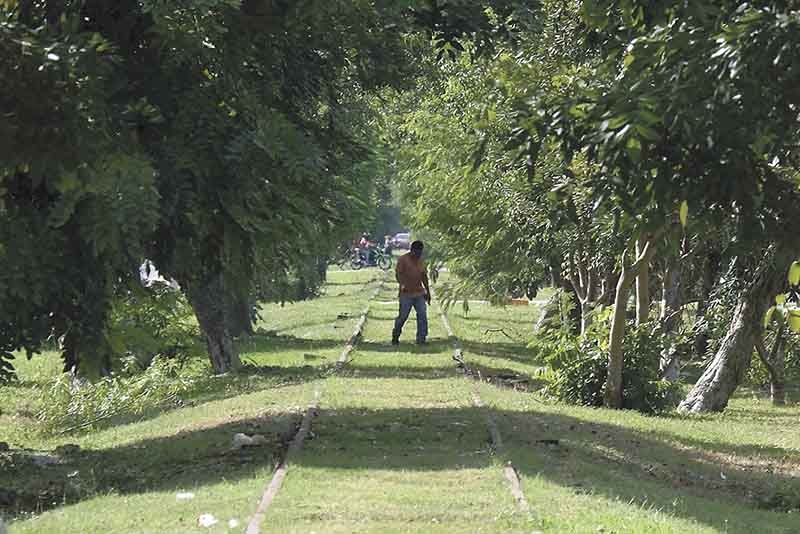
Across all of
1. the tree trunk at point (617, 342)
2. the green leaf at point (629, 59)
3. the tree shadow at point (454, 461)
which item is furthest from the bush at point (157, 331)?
the green leaf at point (629, 59)

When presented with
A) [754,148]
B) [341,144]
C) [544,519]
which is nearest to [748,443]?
[341,144]

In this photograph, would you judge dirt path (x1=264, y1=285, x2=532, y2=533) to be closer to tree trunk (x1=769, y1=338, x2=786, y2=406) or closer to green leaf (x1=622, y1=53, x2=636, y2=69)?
green leaf (x1=622, y1=53, x2=636, y2=69)

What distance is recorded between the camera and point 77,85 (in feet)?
35.7

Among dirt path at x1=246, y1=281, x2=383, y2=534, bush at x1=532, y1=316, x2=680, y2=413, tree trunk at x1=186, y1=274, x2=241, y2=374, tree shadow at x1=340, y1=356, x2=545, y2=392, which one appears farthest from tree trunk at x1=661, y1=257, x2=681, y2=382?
tree trunk at x1=186, y1=274, x2=241, y2=374

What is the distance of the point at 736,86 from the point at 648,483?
5600 mm

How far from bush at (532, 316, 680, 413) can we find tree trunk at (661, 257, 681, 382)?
147 inches

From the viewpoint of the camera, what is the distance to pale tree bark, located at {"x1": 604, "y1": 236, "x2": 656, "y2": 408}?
57.3 feet

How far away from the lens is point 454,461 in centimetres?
1238

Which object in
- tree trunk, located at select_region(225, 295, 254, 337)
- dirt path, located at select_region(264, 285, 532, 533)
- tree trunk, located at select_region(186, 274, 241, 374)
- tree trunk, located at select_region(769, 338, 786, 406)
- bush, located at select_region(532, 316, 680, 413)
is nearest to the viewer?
dirt path, located at select_region(264, 285, 532, 533)

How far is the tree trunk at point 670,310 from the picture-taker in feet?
75.8

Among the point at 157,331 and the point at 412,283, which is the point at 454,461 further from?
the point at 412,283

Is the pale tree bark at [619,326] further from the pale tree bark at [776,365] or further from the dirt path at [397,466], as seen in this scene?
the pale tree bark at [776,365]

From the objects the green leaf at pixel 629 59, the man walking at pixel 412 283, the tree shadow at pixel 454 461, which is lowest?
the tree shadow at pixel 454 461

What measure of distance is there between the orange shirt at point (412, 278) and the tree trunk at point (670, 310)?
4.89 metres
